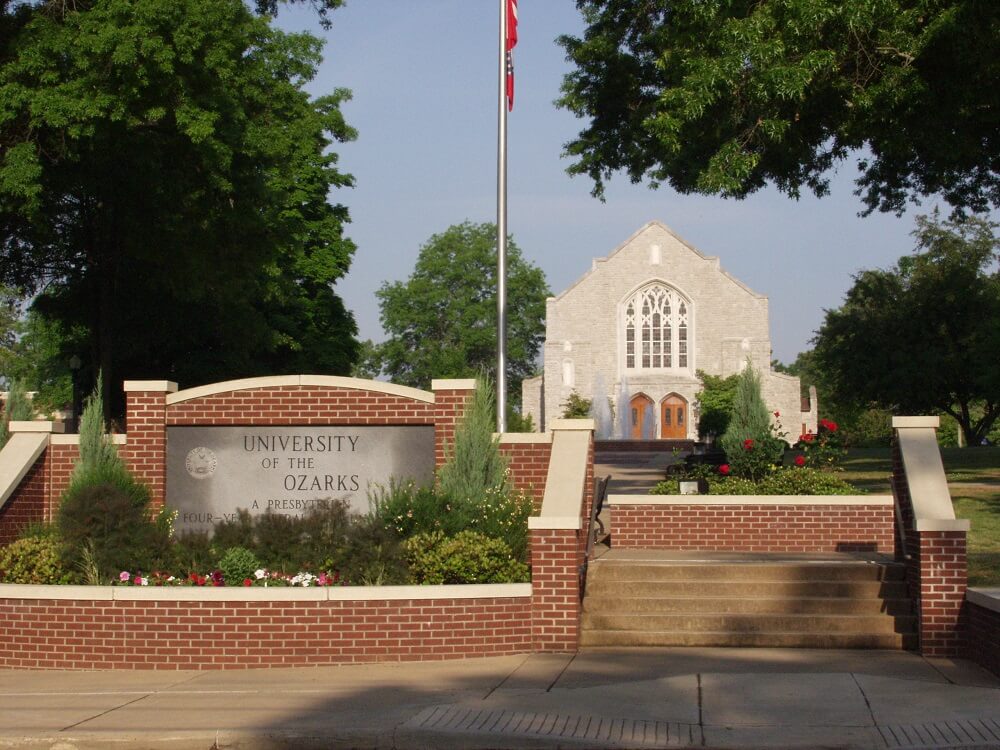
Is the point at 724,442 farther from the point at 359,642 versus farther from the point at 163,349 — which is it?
the point at 163,349

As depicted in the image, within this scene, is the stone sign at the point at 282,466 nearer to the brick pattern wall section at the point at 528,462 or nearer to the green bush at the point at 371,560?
the brick pattern wall section at the point at 528,462

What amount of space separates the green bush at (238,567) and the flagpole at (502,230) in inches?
222

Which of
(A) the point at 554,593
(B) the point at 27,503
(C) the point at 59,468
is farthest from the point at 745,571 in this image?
(B) the point at 27,503

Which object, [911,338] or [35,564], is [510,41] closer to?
[35,564]

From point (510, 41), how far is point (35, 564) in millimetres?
12200

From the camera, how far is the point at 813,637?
11578 millimetres

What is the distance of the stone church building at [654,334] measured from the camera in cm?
5822

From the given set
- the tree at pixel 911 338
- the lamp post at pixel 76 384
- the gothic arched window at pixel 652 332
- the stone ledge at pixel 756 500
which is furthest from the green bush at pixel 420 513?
the gothic arched window at pixel 652 332

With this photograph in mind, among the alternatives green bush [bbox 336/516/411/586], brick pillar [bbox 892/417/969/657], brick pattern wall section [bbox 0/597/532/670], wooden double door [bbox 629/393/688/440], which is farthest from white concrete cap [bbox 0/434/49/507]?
wooden double door [bbox 629/393/688/440]

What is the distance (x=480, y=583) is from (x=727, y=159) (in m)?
8.48

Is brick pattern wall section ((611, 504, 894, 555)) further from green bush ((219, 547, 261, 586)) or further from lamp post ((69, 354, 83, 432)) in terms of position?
lamp post ((69, 354, 83, 432))

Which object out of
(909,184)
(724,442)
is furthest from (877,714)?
(909,184)

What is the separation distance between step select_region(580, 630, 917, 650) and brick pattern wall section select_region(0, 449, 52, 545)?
22.3 feet

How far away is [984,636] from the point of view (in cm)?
1052
